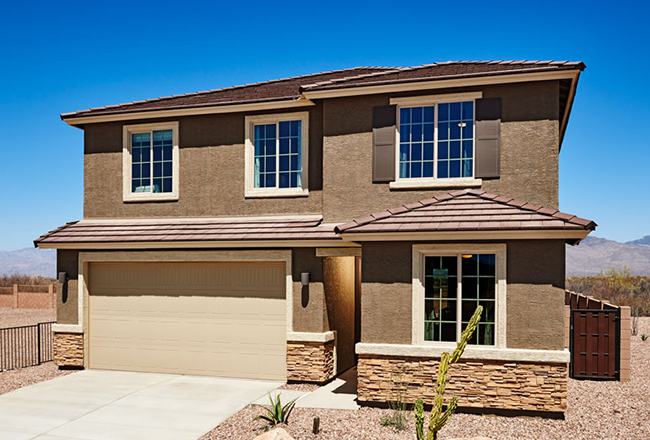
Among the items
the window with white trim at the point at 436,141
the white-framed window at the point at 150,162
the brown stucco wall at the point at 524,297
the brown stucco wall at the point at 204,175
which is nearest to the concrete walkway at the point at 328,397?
the brown stucco wall at the point at 524,297

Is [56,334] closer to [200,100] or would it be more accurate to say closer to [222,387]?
[222,387]

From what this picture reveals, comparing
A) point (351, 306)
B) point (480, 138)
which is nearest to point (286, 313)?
point (351, 306)

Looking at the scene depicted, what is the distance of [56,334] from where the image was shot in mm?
13953

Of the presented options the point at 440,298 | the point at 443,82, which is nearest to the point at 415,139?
the point at 443,82

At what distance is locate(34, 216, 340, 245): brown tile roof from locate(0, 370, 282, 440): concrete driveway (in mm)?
3148

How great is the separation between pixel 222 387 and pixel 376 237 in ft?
15.5

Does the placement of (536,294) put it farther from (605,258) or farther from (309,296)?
(605,258)

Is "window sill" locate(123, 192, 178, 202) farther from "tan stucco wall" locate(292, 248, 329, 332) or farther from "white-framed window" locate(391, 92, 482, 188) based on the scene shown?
"white-framed window" locate(391, 92, 482, 188)

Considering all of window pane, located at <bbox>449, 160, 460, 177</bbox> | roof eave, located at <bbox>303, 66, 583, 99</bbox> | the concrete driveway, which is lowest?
the concrete driveway

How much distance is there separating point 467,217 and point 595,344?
16.6 feet

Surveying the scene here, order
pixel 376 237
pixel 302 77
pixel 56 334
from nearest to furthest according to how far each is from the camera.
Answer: pixel 376 237 → pixel 56 334 → pixel 302 77

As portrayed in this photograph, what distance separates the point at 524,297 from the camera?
981 centimetres

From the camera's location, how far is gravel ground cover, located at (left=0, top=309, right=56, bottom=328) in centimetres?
2566

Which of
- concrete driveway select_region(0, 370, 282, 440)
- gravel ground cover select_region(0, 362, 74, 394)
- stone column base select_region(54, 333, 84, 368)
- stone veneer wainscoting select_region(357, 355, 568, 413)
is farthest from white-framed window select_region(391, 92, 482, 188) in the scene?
gravel ground cover select_region(0, 362, 74, 394)
